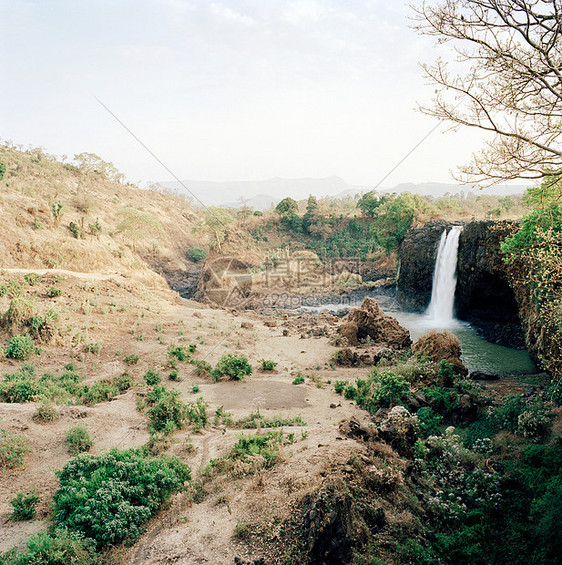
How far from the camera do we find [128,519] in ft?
16.3

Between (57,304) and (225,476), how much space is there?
503 inches

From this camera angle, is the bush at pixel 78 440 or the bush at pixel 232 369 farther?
the bush at pixel 232 369

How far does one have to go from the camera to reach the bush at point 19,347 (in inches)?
465

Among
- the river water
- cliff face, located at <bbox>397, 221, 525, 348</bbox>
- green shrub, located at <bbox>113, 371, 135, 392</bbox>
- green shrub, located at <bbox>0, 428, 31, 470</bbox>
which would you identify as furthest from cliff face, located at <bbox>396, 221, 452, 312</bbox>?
green shrub, located at <bbox>0, 428, 31, 470</bbox>

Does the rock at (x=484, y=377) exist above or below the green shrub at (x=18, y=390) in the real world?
above

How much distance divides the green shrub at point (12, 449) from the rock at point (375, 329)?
12.1 metres

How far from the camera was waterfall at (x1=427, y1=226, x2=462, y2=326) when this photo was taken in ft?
70.5

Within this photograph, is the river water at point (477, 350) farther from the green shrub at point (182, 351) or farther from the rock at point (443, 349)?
the green shrub at point (182, 351)

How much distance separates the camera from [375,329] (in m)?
16.2

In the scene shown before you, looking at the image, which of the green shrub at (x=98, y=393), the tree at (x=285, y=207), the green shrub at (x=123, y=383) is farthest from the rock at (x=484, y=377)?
the tree at (x=285, y=207)

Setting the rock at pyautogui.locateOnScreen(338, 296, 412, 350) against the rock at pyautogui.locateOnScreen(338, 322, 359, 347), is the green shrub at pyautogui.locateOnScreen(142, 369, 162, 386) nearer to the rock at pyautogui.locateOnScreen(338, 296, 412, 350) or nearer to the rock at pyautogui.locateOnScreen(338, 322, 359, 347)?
the rock at pyautogui.locateOnScreen(338, 322, 359, 347)

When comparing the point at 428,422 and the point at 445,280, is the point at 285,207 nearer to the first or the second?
the point at 445,280

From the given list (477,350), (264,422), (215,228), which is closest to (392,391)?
(264,422)

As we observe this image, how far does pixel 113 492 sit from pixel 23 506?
56.3 inches
